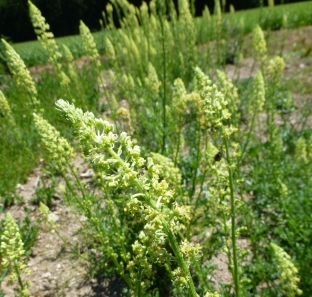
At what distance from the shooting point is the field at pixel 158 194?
4.05ft

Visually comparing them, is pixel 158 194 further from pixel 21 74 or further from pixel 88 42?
pixel 88 42

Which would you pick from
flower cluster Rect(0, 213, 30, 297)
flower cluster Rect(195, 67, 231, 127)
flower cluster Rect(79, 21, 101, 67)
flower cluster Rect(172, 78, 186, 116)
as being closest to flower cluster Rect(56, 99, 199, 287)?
flower cluster Rect(195, 67, 231, 127)

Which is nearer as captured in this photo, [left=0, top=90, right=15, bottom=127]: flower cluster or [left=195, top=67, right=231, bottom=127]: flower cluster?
[left=195, top=67, right=231, bottom=127]: flower cluster

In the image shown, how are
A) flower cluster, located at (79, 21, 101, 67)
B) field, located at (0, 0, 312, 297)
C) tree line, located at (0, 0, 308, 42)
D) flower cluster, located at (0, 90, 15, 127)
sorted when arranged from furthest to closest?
tree line, located at (0, 0, 308, 42) < flower cluster, located at (79, 21, 101, 67) < flower cluster, located at (0, 90, 15, 127) < field, located at (0, 0, 312, 297)

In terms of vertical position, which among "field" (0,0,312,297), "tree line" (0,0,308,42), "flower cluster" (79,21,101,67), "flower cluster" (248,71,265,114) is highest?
"tree line" (0,0,308,42)

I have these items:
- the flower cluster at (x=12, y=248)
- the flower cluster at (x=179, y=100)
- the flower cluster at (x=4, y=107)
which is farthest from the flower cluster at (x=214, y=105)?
the flower cluster at (x=4, y=107)

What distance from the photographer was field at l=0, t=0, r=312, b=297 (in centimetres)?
123

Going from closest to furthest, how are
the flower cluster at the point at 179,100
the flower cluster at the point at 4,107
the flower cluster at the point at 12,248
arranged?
the flower cluster at the point at 12,248 → the flower cluster at the point at 179,100 → the flower cluster at the point at 4,107

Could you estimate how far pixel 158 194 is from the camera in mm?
1148

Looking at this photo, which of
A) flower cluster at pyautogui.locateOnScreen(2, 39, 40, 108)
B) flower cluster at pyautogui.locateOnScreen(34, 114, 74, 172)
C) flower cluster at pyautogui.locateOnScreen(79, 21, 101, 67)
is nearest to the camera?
flower cluster at pyautogui.locateOnScreen(34, 114, 74, 172)

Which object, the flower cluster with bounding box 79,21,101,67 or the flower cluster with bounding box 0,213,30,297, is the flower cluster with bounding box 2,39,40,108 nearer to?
the flower cluster with bounding box 79,21,101,67

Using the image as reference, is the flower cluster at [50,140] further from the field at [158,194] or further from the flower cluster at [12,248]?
the flower cluster at [12,248]

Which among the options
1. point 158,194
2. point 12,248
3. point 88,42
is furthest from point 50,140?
point 158,194

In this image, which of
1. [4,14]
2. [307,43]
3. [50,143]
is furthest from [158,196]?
A: [4,14]
